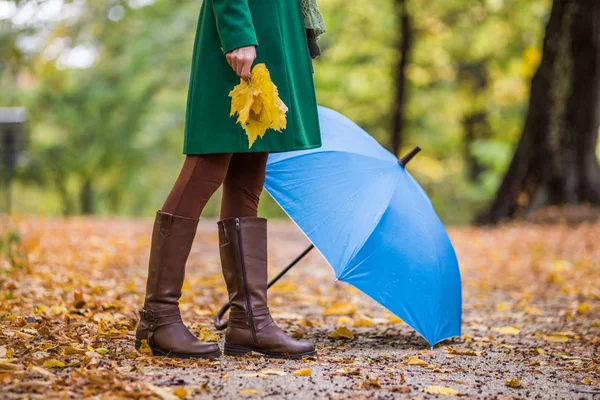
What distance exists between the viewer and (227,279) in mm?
2838

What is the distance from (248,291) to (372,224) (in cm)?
65

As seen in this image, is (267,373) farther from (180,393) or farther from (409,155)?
(409,155)

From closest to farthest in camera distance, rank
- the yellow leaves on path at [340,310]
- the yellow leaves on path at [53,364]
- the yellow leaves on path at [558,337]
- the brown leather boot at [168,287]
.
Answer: the yellow leaves on path at [53,364]
the brown leather boot at [168,287]
the yellow leaves on path at [558,337]
the yellow leaves on path at [340,310]

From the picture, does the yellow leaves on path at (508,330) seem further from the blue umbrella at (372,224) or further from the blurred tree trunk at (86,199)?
the blurred tree trunk at (86,199)

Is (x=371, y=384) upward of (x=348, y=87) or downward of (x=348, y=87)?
downward

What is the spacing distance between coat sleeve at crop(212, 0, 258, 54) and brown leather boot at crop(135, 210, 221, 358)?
0.67 m

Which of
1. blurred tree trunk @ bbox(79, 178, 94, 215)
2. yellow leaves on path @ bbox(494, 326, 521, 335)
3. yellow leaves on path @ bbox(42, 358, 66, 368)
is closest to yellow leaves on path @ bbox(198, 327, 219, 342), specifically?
yellow leaves on path @ bbox(42, 358, 66, 368)

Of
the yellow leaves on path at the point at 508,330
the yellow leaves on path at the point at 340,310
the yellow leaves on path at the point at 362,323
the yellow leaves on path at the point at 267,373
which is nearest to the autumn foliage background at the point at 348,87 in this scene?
the yellow leaves on path at the point at 340,310

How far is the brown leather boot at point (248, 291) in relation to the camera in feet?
9.10

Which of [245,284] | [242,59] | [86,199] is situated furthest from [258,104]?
[86,199]

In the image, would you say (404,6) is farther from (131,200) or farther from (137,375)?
(131,200)

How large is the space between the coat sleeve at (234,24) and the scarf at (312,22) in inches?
14.2

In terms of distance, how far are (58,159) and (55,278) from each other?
1813cm

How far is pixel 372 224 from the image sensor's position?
10.1 feet
